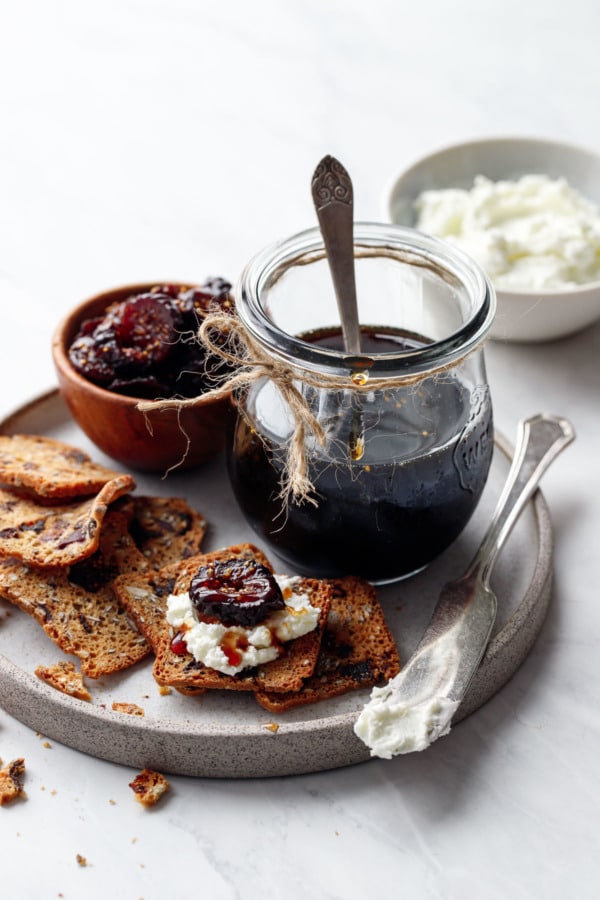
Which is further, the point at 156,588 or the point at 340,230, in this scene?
the point at 156,588

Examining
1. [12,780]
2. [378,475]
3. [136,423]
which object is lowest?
[12,780]

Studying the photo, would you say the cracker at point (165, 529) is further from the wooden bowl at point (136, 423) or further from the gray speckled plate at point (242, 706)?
the gray speckled plate at point (242, 706)

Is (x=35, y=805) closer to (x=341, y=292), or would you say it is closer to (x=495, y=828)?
(x=495, y=828)

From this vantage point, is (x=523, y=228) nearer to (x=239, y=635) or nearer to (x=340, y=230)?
(x=340, y=230)

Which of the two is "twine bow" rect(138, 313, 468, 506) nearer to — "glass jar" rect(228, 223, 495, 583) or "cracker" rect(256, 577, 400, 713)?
"glass jar" rect(228, 223, 495, 583)

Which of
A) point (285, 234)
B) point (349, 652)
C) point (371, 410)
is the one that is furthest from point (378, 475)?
point (285, 234)

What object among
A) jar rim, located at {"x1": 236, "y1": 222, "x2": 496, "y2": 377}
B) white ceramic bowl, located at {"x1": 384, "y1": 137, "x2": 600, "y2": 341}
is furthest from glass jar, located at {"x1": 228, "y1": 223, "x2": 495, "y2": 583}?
white ceramic bowl, located at {"x1": 384, "y1": 137, "x2": 600, "y2": 341}

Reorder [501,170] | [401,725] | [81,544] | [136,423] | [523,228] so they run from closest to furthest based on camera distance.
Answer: [401,725] → [81,544] → [136,423] → [523,228] → [501,170]
